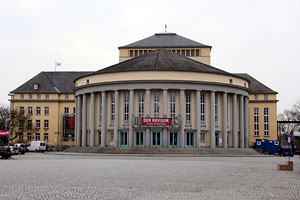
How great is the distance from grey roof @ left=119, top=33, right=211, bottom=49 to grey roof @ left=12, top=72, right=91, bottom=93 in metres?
15.8

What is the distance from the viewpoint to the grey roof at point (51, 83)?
278ft

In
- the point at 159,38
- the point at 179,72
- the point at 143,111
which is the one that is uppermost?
the point at 159,38

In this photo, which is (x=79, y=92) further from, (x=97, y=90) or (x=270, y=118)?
(x=270, y=118)

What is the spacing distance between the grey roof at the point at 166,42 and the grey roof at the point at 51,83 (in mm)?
15793

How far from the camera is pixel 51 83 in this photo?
282 feet

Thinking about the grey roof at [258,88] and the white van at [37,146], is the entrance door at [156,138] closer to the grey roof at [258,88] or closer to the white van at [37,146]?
the white van at [37,146]

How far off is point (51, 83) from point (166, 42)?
25.1 metres

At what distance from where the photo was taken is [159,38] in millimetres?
84188

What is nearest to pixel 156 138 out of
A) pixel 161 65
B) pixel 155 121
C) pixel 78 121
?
pixel 155 121

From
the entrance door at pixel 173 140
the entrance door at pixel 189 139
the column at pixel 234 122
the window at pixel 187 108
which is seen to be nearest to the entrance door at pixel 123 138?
the entrance door at pixel 173 140

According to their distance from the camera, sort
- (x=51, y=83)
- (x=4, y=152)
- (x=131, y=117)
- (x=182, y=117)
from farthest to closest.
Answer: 1. (x=51, y=83)
2. (x=131, y=117)
3. (x=182, y=117)
4. (x=4, y=152)

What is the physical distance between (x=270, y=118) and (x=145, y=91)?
33.1 meters

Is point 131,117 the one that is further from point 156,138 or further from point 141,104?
point 156,138

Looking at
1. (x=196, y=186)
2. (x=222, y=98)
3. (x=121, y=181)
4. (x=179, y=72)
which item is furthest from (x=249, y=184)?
(x=222, y=98)
